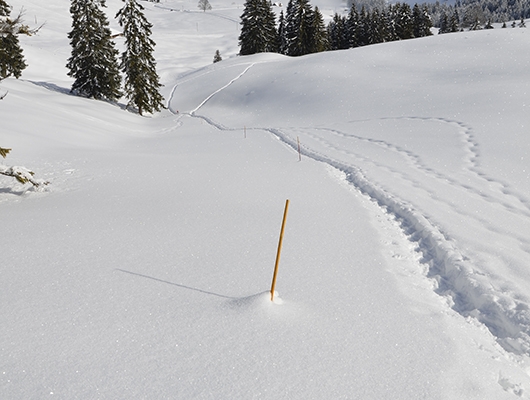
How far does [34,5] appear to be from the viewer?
4063 inches

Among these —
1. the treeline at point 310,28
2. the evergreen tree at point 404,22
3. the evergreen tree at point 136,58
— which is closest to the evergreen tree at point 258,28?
the treeline at point 310,28

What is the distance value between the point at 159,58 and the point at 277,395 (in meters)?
88.4

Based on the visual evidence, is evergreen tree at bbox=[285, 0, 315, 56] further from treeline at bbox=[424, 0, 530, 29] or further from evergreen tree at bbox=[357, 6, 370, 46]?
treeline at bbox=[424, 0, 530, 29]

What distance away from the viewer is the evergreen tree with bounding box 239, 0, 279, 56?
1939 inches

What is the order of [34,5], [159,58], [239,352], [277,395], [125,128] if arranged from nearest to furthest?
[277,395] < [239,352] < [125,128] < [159,58] < [34,5]

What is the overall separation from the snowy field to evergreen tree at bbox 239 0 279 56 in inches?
1663

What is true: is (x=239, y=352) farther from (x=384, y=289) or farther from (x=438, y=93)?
(x=438, y=93)

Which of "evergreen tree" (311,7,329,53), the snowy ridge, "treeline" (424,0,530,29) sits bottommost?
the snowy ridge

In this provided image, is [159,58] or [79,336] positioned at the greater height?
[159,58]

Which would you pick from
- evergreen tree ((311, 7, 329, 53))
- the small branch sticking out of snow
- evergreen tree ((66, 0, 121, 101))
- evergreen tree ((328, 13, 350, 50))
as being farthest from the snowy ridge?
evergreen tree ((328, 13, 350, 50))

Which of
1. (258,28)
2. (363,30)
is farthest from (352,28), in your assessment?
(258,28)

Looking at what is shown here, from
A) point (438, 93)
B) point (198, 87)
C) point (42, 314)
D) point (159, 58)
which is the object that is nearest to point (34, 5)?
point (159, 58)

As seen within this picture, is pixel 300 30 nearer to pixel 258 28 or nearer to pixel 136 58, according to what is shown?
pixel 258 28

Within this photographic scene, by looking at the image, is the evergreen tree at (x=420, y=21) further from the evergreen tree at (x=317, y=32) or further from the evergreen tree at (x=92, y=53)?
the evergreen tree at (x=92, y=53)
